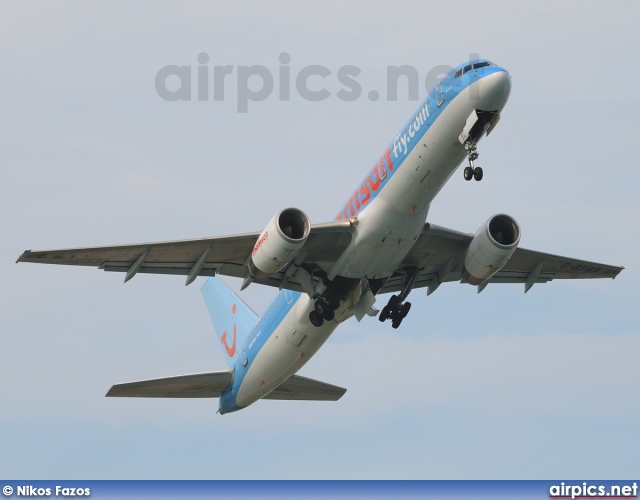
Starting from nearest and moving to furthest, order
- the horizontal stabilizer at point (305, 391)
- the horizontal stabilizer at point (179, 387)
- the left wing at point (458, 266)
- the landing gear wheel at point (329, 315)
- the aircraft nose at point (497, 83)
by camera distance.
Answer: the aircraft nose at point (497, 83), the landing gear wheel at point (329, 315), the left wing at point (458, 266), the horizontal stabilizer at point (179, 387), the horizontal stabilizer at point (305, 391)

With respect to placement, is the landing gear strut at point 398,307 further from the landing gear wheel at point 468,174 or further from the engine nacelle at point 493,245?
the landing gear wheel at point 468,174

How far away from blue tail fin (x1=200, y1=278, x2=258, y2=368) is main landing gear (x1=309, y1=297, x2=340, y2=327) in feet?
21.4

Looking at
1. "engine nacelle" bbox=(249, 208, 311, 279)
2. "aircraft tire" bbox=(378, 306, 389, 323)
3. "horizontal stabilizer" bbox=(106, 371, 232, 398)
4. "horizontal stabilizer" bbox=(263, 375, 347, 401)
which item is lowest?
"horizontal stabilizer" bbox=(263, 375, 347, 401)

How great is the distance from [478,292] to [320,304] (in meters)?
5.59

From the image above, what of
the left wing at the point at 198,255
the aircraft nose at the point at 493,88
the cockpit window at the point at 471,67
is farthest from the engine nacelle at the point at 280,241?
the aircraft nose at the point at 493,88

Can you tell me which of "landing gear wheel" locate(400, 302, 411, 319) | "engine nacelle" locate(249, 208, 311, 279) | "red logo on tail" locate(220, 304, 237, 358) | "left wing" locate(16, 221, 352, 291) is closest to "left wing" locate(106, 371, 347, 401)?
"red logo on tail" locate(220, 304, 237, 358)

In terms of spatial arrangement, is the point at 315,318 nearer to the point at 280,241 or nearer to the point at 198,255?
the point at 198,255

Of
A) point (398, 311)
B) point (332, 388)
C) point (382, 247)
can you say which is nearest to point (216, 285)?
point (332, 388)

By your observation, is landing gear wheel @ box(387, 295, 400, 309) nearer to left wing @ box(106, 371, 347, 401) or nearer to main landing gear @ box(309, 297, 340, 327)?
main landing gear @ box(309, 297, 340, 327)

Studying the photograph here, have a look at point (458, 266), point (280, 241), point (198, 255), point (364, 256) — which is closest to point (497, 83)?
point (364, 256)

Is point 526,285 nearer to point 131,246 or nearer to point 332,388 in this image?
point 332,388

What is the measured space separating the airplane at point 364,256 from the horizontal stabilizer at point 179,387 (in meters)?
0.05

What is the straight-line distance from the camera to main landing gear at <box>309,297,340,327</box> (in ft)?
124

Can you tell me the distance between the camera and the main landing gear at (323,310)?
Result: 37.8 metres
